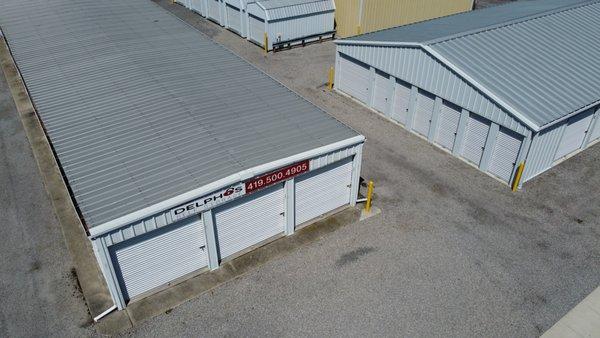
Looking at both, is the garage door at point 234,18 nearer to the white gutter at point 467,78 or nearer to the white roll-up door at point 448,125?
the white gutter at point 467,78

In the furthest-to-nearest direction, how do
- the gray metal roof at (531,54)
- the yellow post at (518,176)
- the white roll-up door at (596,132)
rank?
the white roll-up door at (596,132) < the gray metal roof at (531,54) < the yellow post at (518,176)

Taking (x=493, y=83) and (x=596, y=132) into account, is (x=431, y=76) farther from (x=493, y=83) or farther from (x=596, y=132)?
(x=596, y=132)

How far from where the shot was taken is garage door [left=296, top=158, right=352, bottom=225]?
14445mm

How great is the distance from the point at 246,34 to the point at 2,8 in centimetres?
1424

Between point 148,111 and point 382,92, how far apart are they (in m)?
11.4

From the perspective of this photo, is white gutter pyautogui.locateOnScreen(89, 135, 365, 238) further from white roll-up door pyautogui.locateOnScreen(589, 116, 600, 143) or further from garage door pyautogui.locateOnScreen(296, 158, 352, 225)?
white roll-up door pyautogui.locateOnScreen(589, 116, 600, 143)

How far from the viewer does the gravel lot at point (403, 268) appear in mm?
11969

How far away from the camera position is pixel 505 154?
17.3 metres

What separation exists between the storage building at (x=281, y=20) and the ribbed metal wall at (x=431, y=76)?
25.2 feet

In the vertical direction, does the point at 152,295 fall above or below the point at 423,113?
below

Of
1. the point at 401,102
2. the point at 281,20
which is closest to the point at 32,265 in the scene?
the point at 401,102

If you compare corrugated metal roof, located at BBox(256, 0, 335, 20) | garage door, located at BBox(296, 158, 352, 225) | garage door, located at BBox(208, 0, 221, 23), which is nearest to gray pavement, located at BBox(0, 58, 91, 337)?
garage door, located at BBox(296, 158, 352, 225)

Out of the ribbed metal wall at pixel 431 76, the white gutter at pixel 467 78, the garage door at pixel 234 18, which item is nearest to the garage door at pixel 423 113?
the ribbed metal wall at pixel 431 76

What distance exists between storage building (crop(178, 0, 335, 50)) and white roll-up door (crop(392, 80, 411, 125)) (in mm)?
10649
